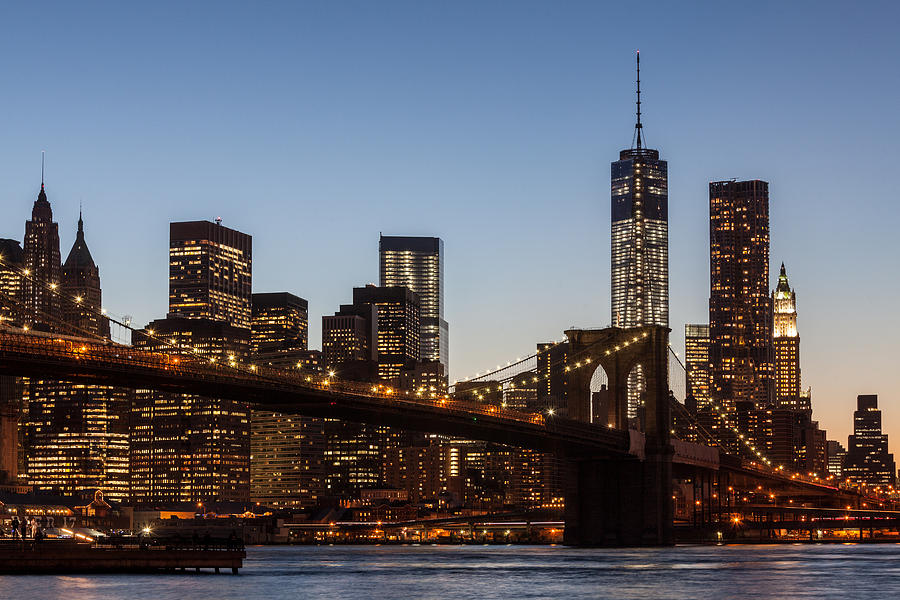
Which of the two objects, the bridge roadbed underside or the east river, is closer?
the east river

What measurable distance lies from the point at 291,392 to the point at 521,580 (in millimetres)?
18759

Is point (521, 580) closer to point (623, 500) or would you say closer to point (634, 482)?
point (634, 482)

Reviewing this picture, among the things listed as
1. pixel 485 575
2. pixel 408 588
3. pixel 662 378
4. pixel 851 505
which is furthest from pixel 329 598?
pixel 851 505

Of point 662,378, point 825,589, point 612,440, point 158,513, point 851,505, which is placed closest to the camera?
point 825,589

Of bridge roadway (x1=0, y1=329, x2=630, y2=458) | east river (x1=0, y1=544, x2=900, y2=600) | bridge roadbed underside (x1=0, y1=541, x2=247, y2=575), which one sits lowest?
east river (x1=0, y1=544, x2=900, y2=600)

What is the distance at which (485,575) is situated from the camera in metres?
72.0

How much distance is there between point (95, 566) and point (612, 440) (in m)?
44.9

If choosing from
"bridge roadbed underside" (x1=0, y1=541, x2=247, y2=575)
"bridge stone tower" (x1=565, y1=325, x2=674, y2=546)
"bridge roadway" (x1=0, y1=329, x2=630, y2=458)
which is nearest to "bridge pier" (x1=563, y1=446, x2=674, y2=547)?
"bridge stone tower" (x1=565, y1=325, x2=674, y2=546)

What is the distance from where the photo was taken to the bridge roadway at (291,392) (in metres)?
70.5

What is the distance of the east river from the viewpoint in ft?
178

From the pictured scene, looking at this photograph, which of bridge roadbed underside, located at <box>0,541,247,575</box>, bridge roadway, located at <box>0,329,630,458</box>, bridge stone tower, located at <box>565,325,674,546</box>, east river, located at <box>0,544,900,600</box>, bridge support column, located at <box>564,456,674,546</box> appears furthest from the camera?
bridge stone tower, located at <box>565,325,674,546</box>

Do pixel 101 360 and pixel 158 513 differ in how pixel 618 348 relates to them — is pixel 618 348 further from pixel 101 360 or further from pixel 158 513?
pixel 158 513

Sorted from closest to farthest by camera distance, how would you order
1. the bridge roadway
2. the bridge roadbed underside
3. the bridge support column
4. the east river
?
1. the east river
2. the bridge roadbed underside
3. the bridge roadway
4. the bridge support column

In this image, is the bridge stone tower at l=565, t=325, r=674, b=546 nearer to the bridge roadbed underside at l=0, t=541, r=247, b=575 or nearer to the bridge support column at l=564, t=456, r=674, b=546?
the bridge support column at l=564, t=456, r=674, b=546
